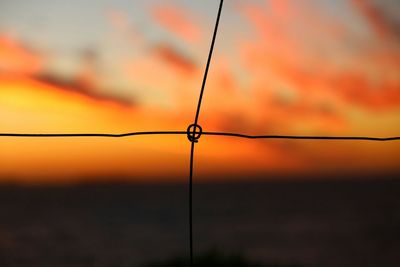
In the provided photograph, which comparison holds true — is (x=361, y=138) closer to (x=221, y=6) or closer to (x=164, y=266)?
(x=221, y=6)

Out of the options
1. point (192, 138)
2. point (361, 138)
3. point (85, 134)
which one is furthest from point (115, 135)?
point (361, 138)

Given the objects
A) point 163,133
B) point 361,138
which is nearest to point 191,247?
point 163,133

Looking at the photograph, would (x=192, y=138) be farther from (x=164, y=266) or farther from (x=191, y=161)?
(x=164, y=266)

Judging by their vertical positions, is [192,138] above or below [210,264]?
above

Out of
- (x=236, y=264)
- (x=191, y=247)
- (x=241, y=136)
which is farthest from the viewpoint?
(x=236, y=264)

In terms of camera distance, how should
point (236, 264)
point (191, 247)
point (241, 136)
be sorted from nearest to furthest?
1. point (191, 247)
2. point (241, 136)
3. point (236, 264)

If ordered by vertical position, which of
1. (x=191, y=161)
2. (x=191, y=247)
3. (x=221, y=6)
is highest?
(x=221, y=6)

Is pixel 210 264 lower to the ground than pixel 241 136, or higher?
lower

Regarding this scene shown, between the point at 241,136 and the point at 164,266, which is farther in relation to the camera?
the point at 164,266

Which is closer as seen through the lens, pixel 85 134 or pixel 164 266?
pixel 85 134
